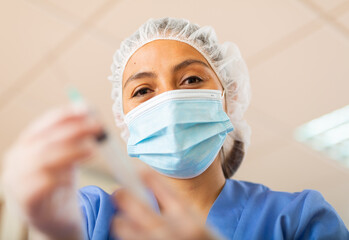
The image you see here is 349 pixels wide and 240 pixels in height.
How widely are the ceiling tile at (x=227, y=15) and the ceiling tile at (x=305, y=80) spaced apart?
193 millimetres

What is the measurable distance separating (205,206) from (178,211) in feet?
1.88

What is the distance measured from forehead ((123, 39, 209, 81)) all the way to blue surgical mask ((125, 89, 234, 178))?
104 millimetres

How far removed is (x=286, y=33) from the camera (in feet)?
6.16

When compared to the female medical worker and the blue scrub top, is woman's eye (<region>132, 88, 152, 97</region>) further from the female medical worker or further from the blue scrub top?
the blue scrub top

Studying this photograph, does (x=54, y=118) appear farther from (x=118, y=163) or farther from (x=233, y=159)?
(x=233, y=159)

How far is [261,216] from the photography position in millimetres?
833

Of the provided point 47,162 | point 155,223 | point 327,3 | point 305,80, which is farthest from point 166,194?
point 305,80

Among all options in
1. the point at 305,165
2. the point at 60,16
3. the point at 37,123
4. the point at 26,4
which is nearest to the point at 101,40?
the point at 60,16

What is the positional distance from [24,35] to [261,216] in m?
1.58

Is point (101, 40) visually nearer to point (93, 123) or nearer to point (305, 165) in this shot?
point (93, 123)

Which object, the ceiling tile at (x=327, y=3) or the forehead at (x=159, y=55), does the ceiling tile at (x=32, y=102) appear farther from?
the ceiling tile at (x=327, y=3)

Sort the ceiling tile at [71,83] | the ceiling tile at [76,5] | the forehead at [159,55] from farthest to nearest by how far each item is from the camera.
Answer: the ceiling tile at [71,83], the ceiling tile at [76,5], the forehead at [159,55]

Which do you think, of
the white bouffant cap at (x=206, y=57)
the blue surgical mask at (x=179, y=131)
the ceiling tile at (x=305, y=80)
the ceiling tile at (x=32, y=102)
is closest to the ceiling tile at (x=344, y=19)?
the ceiling tile at (x=305, y=80)

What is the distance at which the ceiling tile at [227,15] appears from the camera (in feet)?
5.57
